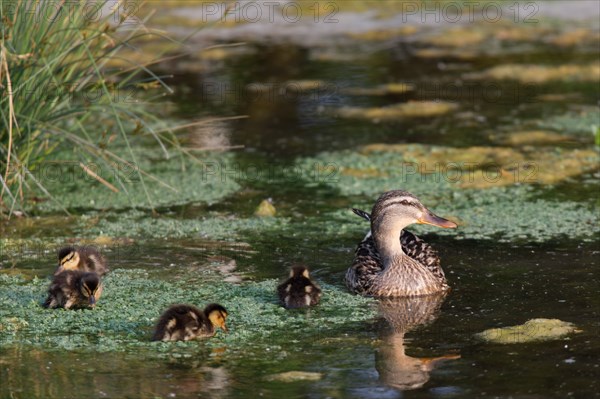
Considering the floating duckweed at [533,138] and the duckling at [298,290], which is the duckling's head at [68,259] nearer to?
the duckling at [298,290]

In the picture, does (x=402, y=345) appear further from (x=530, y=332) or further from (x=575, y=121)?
(x=575, y=121)

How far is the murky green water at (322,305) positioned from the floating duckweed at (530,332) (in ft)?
0.22

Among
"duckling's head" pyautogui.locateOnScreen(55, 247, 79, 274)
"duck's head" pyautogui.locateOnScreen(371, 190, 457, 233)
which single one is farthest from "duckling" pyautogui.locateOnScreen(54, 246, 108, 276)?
"duck's head" pyautogui.locateOnScreen(371, 190, 457, 233)

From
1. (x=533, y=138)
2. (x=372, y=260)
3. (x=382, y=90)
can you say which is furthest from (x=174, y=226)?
(x=382, y=90)

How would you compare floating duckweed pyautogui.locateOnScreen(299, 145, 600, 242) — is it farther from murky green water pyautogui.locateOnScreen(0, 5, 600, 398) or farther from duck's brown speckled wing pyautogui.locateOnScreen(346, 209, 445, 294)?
duck's brown speckled wing pyautogui.locateOnScreen(346, 209, 445, 294)

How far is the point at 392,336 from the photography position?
20.1 ft

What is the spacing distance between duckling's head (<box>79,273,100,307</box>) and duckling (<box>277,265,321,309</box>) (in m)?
1.04

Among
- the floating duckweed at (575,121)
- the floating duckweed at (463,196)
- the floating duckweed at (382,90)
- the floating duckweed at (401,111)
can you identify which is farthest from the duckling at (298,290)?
the floating duckweed at (382,90)

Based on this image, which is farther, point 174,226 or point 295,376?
point 174,226

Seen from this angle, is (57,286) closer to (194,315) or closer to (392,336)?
(194,315)

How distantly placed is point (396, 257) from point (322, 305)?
30.0 inches

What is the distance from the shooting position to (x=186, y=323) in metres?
5.93

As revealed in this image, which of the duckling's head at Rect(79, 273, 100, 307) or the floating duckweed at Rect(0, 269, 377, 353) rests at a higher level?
the duckling's head at Rect(79, 273, 100, 307)

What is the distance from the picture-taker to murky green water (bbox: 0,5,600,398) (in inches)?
212
